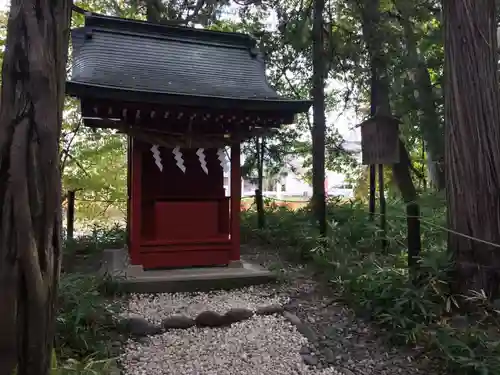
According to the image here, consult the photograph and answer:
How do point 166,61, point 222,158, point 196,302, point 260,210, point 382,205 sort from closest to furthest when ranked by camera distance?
point 196,302, point 382,205, point 222,158, point 166,61, point 260,210

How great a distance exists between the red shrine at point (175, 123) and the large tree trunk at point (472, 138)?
2.01 metres

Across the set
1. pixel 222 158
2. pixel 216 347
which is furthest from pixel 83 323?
pixel 222 158

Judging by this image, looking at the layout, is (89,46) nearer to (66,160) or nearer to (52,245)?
(66,160)

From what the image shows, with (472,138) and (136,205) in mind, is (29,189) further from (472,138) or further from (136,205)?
(472,138)

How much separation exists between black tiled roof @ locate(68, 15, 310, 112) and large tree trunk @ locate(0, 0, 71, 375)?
272cm

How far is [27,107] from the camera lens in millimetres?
2070

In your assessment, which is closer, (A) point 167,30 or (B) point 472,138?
(B) point 472,138

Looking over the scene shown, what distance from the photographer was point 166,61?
21.2 feet

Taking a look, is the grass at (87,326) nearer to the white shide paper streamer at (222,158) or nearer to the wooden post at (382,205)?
the white shide paper streamer at (222,158)

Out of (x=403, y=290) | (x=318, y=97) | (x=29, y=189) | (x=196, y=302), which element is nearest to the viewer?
(x=29, y=189)

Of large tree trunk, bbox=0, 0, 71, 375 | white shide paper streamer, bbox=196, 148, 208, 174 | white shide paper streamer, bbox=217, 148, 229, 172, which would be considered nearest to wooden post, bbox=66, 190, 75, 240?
white shide paper streamer, bbox=196, 148, 208, 174

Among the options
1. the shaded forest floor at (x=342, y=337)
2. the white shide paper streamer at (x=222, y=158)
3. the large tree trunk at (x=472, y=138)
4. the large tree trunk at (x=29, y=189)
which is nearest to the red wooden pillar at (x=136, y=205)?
the white shide paper streamer at (x=222, y=158)

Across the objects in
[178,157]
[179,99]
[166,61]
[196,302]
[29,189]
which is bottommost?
[196,302]

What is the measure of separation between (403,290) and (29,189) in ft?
11.6
